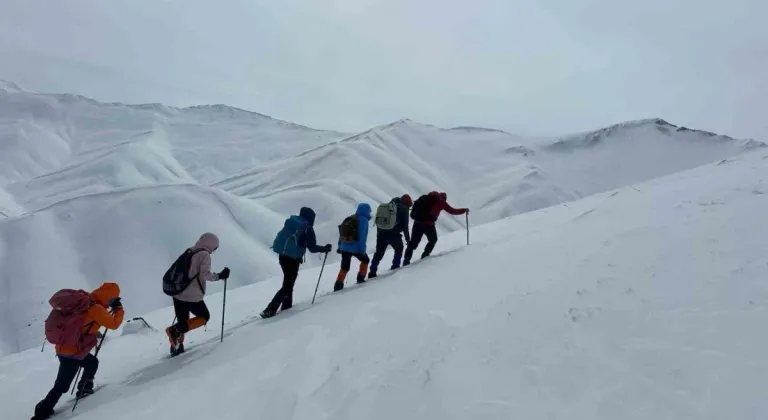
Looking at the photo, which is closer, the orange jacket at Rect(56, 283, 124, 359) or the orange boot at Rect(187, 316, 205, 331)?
the orange jacket at Rect(56, 283, 124, 359)

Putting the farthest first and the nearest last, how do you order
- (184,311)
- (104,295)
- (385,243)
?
(385,243), (184,311), (104,295)

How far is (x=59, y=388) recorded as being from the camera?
6.48 meters

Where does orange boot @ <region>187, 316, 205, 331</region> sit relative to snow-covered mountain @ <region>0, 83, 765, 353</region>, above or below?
below

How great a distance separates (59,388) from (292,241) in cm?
411

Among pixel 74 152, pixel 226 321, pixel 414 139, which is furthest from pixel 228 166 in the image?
pixel 226 321

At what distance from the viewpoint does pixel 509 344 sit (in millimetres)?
5016

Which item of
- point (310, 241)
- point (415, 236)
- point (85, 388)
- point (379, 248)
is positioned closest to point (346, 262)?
point (379, 248)

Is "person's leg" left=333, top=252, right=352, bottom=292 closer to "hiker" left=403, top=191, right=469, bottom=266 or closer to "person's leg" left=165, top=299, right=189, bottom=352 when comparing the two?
"hiker" left=403, top=191, right=469, bottom=266

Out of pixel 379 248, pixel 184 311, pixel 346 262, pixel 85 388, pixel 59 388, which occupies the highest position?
pixel 379 248

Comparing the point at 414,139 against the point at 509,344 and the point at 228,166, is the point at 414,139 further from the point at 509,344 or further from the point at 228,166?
the point at 509,344

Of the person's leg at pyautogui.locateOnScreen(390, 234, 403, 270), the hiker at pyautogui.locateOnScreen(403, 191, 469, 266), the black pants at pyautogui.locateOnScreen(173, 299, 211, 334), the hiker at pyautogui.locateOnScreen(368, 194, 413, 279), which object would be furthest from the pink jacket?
the hiker at pyautogui.locateOnScreen(403, 191, 469, 266)

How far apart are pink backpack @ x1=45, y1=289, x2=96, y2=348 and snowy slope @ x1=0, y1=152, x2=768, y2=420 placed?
941 mm

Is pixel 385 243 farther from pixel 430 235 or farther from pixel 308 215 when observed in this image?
pixel 308 215

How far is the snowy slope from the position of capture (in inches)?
155
